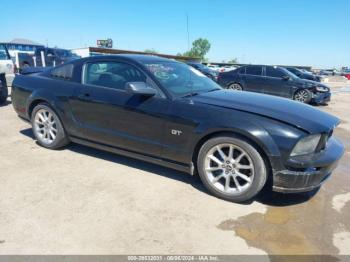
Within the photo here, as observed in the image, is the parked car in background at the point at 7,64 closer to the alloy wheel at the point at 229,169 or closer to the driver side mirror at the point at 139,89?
the driver side mirror at the point at 139,89

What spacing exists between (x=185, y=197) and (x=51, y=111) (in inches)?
100

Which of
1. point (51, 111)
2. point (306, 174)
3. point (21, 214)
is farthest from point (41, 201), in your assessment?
point (306, 174)

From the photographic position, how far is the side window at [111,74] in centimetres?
423

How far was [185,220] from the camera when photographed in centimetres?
320

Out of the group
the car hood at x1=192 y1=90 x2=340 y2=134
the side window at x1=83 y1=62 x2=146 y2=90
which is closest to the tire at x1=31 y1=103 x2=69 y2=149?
the side window at x1=83 y1=62 x2=146 y2=90

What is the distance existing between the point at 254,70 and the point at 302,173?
10.7 metres

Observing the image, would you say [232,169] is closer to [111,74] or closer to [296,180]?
[296,180]

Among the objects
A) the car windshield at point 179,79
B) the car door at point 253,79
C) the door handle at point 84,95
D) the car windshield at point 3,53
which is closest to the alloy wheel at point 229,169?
the car windshield at point 179,79

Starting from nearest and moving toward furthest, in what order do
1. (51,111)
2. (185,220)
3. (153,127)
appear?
(185,220) → (153,127) → (51,111)

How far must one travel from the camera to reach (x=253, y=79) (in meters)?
13.2

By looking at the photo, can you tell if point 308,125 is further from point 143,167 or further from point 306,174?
point 143,167

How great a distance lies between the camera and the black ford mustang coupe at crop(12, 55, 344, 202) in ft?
10.9

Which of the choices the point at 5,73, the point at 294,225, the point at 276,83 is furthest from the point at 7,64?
the point at 294,225

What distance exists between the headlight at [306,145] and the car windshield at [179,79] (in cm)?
145
